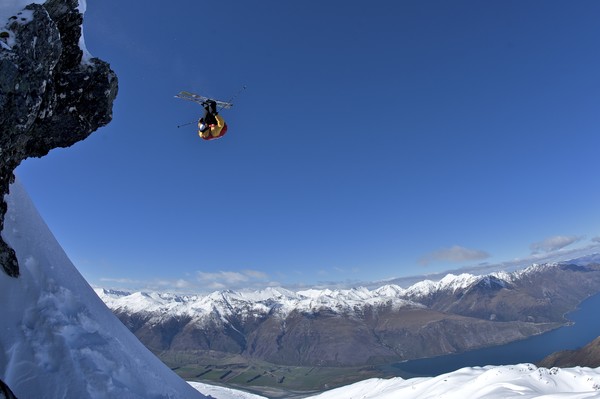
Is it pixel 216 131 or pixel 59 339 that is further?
pixel 216 131

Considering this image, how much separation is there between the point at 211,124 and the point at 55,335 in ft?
46.4

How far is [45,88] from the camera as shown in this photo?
14.7 m

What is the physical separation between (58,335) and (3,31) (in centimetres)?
1167

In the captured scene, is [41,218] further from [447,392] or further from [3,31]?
[447,392]

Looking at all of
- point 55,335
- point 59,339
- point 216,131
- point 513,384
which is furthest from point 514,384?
point 55,335

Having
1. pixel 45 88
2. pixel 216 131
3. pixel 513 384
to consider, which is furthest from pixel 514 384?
pixel 45 88

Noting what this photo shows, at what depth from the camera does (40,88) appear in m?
13.9

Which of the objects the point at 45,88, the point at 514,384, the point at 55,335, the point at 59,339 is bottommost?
the point at 514,384

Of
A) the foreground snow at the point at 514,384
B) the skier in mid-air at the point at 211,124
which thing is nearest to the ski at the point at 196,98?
the skier in mid-air at the point at 211,124

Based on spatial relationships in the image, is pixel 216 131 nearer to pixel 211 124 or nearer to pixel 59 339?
pixel 211 124

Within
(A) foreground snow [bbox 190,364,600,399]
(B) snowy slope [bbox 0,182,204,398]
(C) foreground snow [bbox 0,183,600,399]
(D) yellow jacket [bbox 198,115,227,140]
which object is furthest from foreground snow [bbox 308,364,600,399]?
(D) yellow jacket [bbox 198,115,227,140]

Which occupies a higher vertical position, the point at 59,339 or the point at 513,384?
the point at 59,339

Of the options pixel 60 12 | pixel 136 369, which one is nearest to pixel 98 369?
pixel 136 369

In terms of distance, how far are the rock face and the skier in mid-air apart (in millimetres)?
5288
